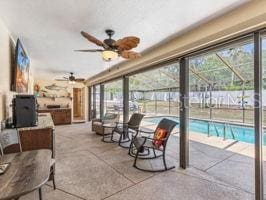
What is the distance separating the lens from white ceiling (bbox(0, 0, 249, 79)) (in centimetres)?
190

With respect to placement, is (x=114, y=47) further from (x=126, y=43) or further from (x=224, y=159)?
(x=224, y=159)

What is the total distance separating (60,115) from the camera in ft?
26.6

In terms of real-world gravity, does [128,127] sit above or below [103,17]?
below

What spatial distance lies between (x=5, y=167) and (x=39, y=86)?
7936 mm

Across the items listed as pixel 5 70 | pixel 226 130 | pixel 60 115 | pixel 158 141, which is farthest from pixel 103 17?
pixel 60 115

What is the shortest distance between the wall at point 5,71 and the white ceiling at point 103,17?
161 millimetres

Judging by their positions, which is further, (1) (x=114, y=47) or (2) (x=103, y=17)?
(1) (x=114, y=47)

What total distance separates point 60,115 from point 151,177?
261 inches

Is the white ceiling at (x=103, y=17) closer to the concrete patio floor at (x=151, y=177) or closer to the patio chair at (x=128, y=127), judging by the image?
the patio chair at (x=128, y=127)

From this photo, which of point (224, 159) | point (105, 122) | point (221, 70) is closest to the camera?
point (224, 159)

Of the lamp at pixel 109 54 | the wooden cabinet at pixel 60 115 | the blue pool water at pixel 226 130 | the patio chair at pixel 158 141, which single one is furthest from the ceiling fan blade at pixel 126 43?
the wooden cabinet at pixel 60 115

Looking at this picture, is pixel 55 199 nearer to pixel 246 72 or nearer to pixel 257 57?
pixel 257 57

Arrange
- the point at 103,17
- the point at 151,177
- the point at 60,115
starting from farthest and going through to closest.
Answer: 1. the point at 60,115
2. the point at 151,177
3. the point at 103,17

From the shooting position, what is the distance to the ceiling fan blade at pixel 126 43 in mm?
2154
